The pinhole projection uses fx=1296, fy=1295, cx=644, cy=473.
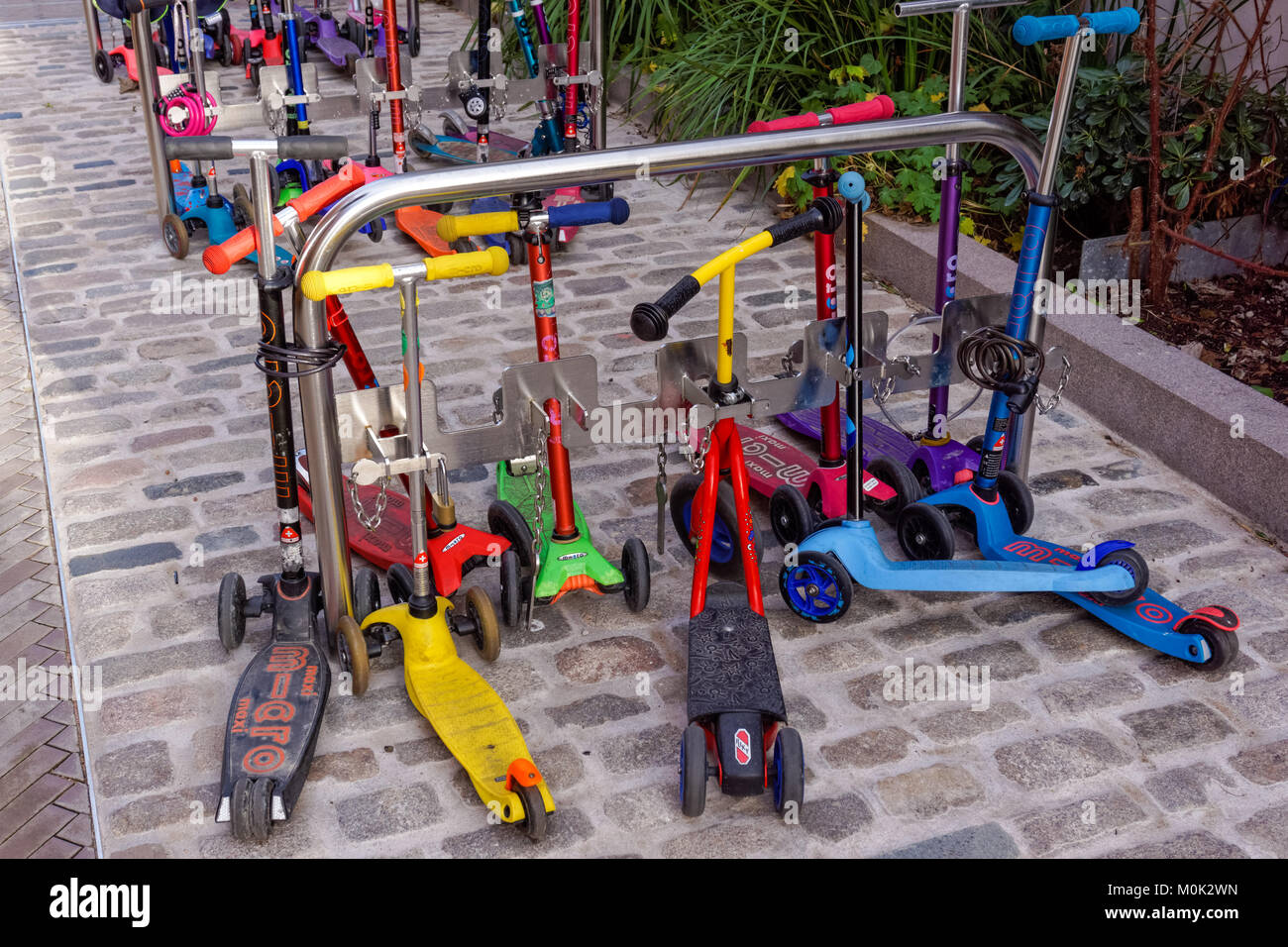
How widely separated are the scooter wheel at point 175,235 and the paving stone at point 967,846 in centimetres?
446

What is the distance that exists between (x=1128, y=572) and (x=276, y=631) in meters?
2.19

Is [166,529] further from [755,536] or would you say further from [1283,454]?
[1283,454]

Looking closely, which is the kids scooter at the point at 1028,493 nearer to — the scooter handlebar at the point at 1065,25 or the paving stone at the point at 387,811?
the scooter handlebar at the point at 1065,25

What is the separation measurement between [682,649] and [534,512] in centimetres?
67

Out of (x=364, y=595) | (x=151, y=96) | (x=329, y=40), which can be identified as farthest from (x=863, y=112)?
(x=329, y=40)

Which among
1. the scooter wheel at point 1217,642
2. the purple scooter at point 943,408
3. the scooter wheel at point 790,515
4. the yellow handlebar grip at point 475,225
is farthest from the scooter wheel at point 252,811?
the scooter wheel at point 1217,642

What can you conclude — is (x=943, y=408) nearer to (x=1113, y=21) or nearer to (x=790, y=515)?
(x=790, y=515)

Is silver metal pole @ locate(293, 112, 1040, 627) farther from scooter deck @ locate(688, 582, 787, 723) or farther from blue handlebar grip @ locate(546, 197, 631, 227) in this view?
scooter deck @ locate(688, 582, 787, 723)

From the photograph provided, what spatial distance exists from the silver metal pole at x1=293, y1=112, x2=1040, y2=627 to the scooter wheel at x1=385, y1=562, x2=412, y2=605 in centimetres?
17

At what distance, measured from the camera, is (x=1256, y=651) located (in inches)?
134

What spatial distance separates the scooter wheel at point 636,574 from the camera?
3.47 meters

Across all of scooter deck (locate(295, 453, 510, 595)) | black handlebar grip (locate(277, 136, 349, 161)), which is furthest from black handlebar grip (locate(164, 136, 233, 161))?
scooter deck (locate(295, 453, 510, 595))
